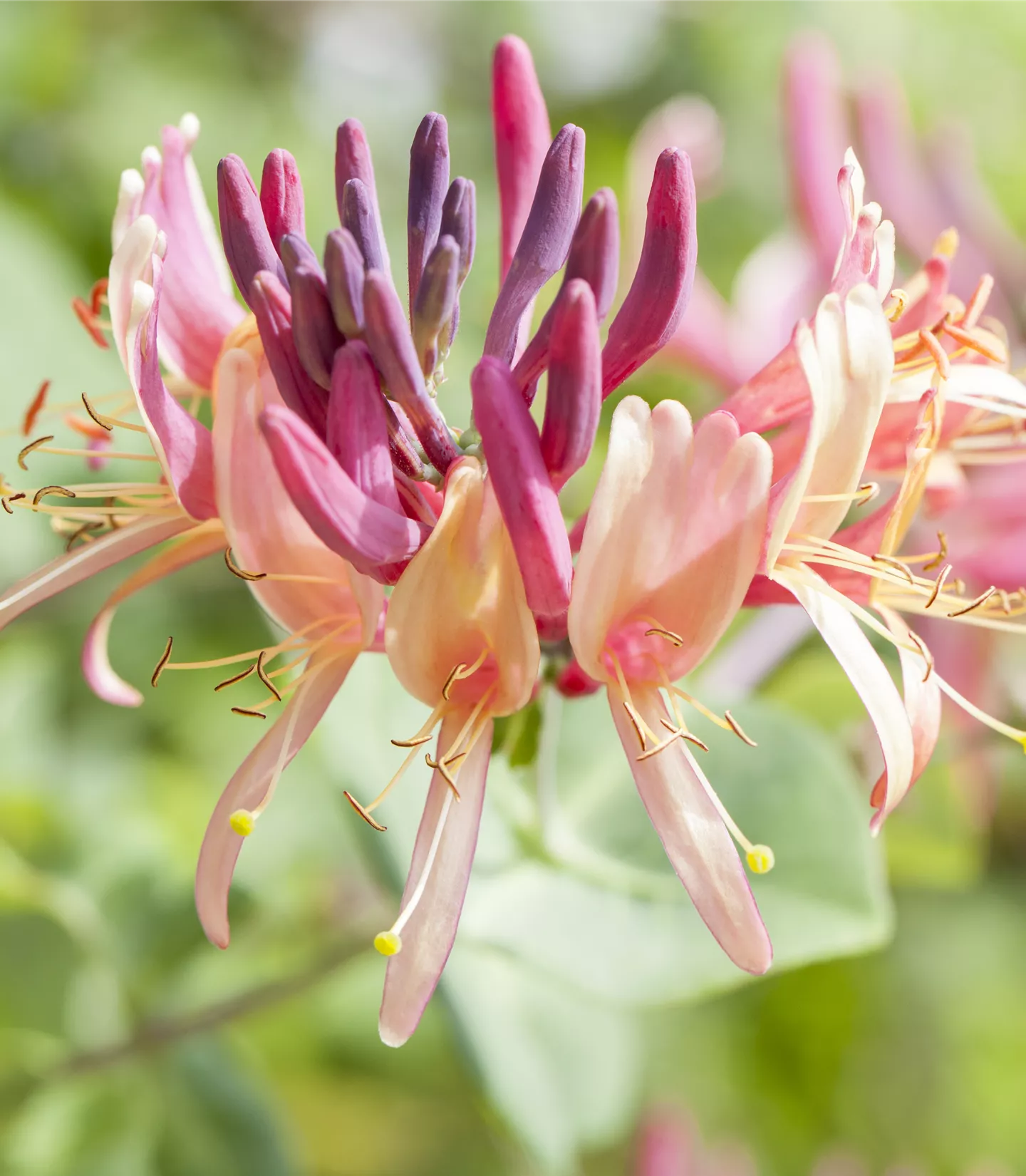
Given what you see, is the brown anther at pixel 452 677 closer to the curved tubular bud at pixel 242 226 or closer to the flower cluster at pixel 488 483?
the flower cluster at pixel 488 483

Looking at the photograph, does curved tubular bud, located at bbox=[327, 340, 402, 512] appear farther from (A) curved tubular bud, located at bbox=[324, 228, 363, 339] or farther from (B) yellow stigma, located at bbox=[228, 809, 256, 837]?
(B) yellow stigma, located at bbox=[228, 809, 256, 837]

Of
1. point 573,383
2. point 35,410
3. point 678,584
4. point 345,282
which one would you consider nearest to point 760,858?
point 678,584

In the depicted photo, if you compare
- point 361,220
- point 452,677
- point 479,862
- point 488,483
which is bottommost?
point 479,862

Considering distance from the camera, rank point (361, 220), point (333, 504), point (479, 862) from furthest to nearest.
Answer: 1. point (479, 862)
2. point (361, 220)
3. point (333, 504)

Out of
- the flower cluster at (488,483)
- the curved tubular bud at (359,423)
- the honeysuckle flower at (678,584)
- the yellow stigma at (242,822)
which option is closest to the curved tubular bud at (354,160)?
the flower cluster at (488,483)

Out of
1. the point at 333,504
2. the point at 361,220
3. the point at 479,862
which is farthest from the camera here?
the point at 479,862

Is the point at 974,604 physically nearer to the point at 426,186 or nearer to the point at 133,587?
the point at 426,186

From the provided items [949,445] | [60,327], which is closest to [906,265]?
[949,445]

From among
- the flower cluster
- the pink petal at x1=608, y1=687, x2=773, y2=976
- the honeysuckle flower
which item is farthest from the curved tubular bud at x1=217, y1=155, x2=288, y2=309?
the pink petal at x1=608, y1=687, x2=773, y2=976
